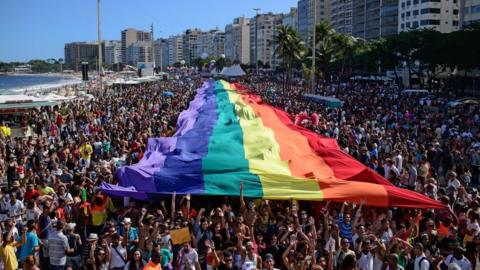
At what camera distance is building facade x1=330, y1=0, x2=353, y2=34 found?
128250 mm

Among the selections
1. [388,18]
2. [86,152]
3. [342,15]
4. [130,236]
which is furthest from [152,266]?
[342,15]

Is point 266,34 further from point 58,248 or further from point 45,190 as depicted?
point 58,248

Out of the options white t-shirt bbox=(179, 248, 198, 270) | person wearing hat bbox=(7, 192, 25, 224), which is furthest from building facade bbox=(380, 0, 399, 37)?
white t-shirt bbox=(179, 248, 198, 270)

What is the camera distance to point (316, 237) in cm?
909

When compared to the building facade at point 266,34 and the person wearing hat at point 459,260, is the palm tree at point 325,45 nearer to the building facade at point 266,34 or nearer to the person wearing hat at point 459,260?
the person wearing hat at point 459,260

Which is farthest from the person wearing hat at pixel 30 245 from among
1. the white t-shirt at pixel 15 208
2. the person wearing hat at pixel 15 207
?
the white t-shirt at pixel 15 208

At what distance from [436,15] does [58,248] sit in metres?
Result: 88.2

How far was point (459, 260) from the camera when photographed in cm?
785

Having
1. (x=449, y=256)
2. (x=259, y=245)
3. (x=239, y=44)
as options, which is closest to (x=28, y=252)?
(x=259, y=245)

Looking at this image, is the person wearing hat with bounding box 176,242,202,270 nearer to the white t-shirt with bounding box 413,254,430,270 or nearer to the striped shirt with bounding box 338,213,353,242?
the striped shirt with bounding box 338,213,353,242

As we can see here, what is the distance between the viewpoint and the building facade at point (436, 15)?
8669 cm

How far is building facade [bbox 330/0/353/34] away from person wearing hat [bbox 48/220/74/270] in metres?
123

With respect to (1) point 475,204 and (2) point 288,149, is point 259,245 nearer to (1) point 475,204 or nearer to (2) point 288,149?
(1) point 475,204

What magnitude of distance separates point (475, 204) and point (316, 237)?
3376mm
